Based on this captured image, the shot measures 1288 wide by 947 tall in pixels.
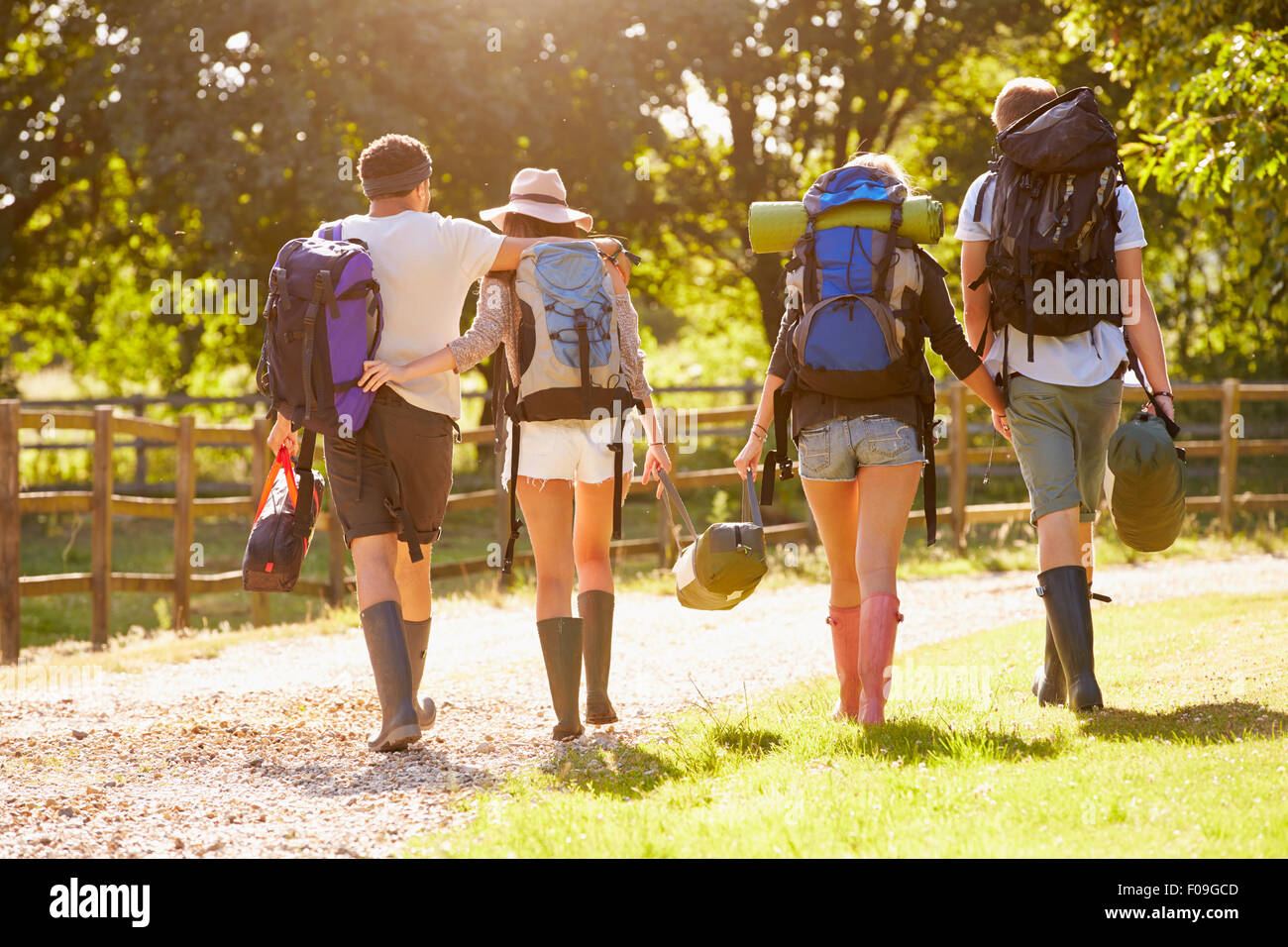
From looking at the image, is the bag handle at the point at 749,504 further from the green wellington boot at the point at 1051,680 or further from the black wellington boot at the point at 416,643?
the black wellington boot at the point at 416,643

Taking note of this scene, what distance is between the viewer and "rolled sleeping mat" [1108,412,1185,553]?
4383 mm

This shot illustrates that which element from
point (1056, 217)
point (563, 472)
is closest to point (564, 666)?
point (563, 472)

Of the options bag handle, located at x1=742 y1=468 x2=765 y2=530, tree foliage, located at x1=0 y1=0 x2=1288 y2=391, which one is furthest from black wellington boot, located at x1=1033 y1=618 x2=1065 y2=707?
tree foliage, located at x1=0 y1=0 x2=1288 y2=391

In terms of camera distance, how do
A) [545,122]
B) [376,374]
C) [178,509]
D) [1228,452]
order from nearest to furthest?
[376,374] → [178,509] → [1228,452] → [545,122]

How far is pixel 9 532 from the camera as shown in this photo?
8.65 metres

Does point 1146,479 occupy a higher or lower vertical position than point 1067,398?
lower

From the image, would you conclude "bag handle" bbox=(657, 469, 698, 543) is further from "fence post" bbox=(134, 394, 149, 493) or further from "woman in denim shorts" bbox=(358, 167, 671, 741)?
"fence post" bbox=(134, 394, 149, 493)

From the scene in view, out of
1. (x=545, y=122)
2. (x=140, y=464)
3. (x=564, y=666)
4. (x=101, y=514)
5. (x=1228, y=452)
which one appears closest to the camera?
(x=564, y=666)

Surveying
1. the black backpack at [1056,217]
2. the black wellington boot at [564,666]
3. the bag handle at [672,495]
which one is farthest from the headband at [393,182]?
the black backpack at [1056,217]

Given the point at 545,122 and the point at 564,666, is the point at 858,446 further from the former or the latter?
the point at 545,122

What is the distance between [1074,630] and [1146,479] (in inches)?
21.1

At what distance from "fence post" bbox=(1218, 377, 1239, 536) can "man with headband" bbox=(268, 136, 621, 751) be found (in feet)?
33.9

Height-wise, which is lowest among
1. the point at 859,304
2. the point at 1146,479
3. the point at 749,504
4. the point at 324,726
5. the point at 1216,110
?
the point at 324,726

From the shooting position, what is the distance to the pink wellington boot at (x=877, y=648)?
4.23 m
